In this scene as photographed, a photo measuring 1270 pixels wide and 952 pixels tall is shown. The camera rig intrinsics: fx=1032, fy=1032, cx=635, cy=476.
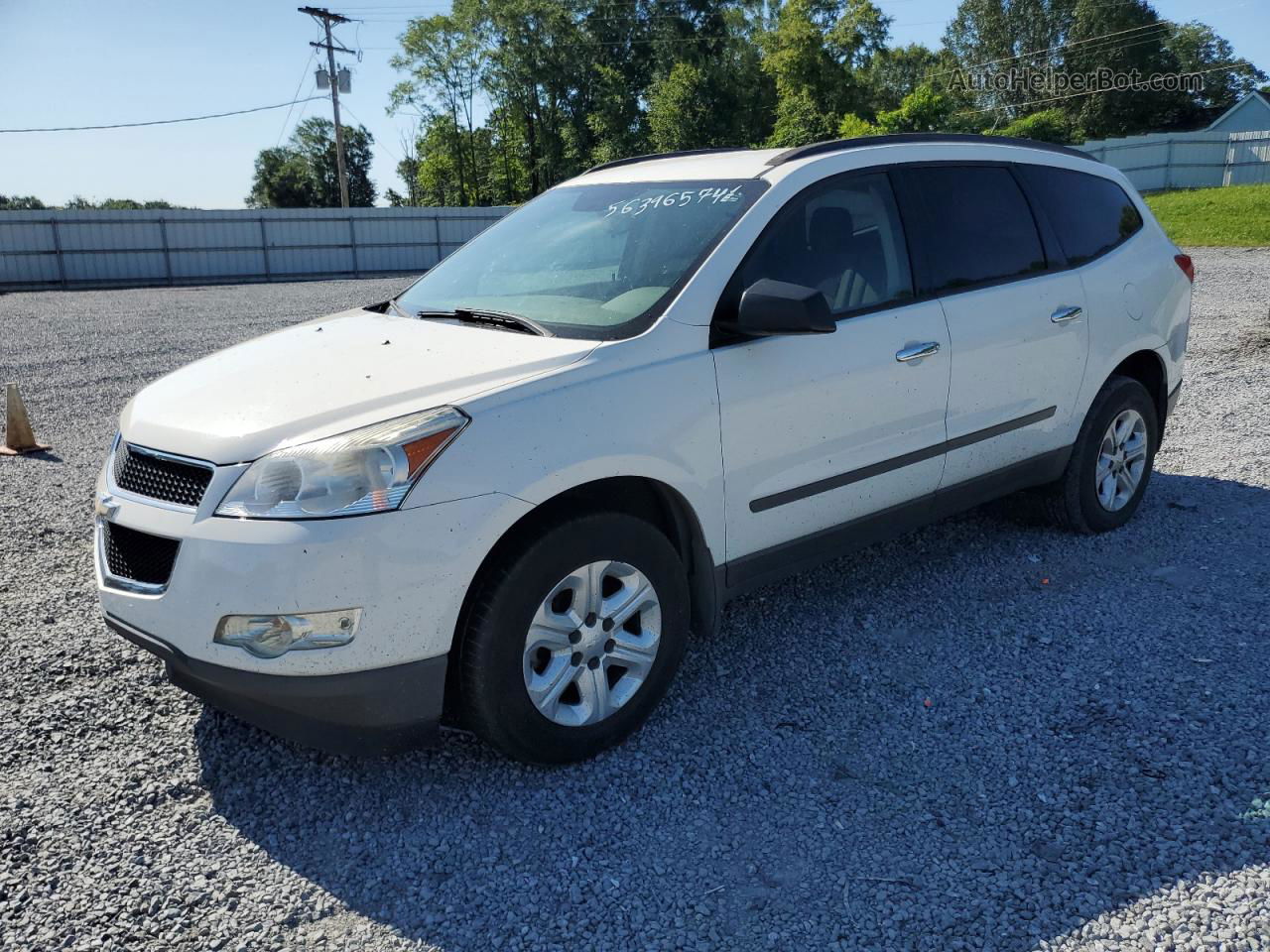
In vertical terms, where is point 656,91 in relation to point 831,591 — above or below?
above

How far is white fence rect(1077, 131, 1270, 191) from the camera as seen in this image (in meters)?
34.6

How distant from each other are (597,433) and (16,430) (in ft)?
21.4

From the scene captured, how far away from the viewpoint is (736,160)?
4.11 meters

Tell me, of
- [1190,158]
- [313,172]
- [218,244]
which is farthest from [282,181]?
[1190,158]

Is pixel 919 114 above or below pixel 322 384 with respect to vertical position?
above

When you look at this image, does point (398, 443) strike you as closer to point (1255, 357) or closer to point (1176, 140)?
point (1255, 357)

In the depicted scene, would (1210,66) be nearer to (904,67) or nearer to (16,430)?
(904,67)

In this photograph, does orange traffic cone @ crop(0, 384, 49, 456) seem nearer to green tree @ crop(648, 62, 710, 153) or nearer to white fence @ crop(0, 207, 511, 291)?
white fence @ crop(0, 207, 511, 291)

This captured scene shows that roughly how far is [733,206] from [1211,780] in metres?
2.41

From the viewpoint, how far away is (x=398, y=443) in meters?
2.79

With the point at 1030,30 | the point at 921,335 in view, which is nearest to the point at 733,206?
the point at 921,335

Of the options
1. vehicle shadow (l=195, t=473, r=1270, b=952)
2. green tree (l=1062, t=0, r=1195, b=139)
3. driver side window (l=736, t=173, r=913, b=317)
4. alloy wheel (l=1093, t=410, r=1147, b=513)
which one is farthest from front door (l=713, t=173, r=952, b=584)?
green tree (l=1062, t=0, r=1195, b=139)

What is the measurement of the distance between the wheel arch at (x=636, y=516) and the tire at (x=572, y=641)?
32 mm

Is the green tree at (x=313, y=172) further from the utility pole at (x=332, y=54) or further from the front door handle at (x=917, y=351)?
the front door handle at (x=917, y=351)
